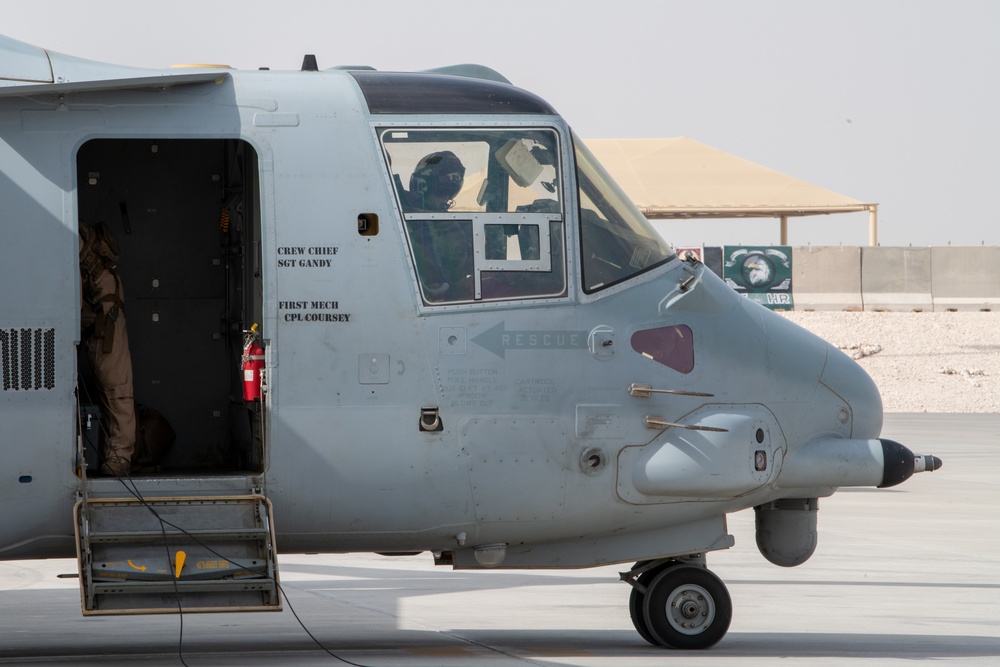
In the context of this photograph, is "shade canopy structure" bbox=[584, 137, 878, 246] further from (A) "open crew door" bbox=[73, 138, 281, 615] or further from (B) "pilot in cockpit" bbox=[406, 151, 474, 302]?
(B) "pilot in cockpit" bbox=[406, 151, 474, 302]

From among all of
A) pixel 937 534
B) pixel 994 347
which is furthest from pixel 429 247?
pixel 994 347

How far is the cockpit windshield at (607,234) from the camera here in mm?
8281

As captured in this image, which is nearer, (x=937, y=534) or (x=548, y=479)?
(x=548, y=479)

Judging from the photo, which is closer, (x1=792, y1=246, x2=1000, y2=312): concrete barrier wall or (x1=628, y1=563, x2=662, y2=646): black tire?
(x1=628, y1=563, x2=662, y2=646): black tire

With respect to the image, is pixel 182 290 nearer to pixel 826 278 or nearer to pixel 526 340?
pixel 526 340

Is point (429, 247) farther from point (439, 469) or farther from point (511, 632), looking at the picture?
point (511, 632)

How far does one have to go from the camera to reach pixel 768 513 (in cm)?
891

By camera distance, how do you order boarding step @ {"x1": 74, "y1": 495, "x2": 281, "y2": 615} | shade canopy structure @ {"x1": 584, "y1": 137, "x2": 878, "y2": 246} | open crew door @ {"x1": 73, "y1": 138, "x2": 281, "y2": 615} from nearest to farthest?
boarding step @ {"x1": 74, "y1": 495, "x2": 281, "y2": 615}
open crew door @ {"x1": 73, "y1": 138, "x2": 281, "y2": 615}
shade canopy structure @ {"x1": 584, "y1": 137, "x2": 878, "y2": 246}

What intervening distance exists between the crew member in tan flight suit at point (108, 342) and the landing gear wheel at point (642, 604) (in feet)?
10.9

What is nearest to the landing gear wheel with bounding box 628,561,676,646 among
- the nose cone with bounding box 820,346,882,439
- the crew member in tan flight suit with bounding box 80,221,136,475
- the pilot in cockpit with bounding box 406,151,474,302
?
the nose cone with bounding box 820,346,882,439

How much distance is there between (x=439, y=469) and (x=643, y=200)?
130 feet

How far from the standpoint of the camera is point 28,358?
24.5 feet

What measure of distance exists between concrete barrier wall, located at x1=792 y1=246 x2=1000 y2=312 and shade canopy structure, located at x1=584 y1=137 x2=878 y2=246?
336 inches

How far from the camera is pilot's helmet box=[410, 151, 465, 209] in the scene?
802 centimetres
